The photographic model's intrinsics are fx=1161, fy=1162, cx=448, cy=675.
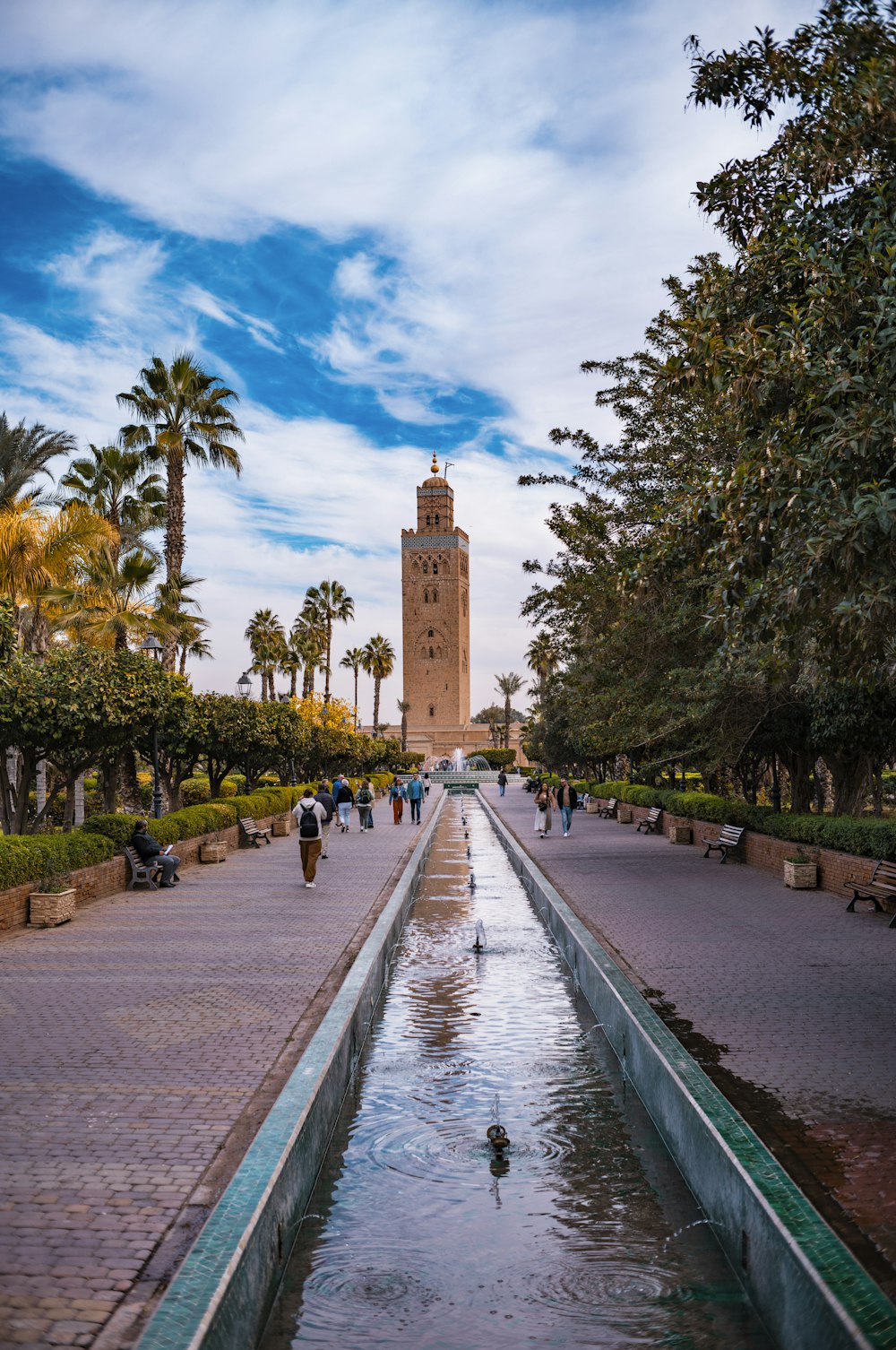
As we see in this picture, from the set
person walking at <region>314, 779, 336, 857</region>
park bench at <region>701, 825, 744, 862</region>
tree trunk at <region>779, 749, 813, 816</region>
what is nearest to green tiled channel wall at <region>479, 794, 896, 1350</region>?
park bench at <region>701, 825, 744, 862</region>

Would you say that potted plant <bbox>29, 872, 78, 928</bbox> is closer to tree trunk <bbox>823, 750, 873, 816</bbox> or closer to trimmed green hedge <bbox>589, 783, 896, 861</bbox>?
trimmed green hedge <bbox>589, 783, 896, 861</bbox>

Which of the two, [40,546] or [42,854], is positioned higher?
[40,546]

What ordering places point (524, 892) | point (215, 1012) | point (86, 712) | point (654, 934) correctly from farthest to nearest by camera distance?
point (524, 892) < point (86, 712) < point (654, 934) < point (215, 1012)

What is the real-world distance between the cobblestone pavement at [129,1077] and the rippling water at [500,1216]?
626 mm

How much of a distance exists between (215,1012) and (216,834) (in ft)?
46.4

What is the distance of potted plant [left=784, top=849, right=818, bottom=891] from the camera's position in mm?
16438

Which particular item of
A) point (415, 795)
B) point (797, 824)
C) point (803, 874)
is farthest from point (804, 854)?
point (415, 795)

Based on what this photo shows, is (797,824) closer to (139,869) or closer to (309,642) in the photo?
(139,869)

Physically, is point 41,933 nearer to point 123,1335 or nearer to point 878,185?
point 123,1335

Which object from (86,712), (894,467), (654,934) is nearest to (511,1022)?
(654,934)

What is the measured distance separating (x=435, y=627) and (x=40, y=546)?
10053 centimetres

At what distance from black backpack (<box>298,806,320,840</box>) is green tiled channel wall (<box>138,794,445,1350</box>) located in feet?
29.5

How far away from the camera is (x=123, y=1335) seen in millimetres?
3785

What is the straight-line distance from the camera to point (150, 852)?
17109 mm
